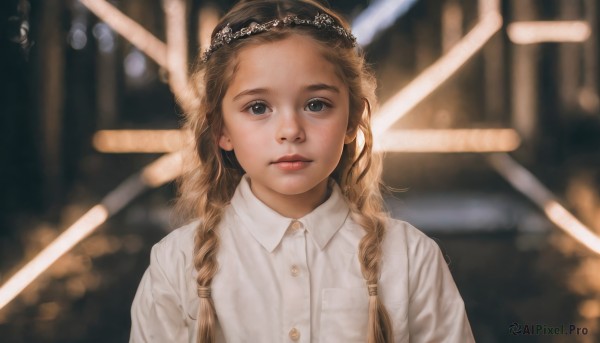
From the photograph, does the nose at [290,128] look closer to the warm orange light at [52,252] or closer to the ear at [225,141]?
the ear at [225,141]

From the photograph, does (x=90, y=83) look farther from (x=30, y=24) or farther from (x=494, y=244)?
(x=494, y=244)

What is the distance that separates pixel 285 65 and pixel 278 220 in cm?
29

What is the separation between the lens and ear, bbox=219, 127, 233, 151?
134 centimetres

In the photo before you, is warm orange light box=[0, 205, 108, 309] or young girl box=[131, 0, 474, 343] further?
warm orange light box=[0, 205, 108, 309]

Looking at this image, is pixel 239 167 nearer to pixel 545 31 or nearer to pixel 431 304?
pixel 431 304

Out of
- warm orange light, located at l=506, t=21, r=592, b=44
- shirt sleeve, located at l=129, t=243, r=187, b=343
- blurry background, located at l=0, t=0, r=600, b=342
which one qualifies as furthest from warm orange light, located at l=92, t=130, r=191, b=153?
warm orange light, located at l=506, t=21, r=592, b=44

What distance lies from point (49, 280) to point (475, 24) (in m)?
1.40

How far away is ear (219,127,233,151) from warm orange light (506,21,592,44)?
3.42ft

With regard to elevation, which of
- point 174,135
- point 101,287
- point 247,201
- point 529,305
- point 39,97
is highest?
point 39,97

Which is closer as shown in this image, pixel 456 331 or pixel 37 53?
pixel 456 331

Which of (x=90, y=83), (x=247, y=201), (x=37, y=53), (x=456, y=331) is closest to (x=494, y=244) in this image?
(x=456, y=331)

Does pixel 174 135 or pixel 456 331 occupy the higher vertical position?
pixel 174 135

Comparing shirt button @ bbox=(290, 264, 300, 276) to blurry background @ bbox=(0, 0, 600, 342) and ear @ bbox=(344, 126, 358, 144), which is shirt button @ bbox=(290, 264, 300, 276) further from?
blurry background @ bbox=(0, 0, 600, 342)

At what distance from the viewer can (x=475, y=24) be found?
199cm
